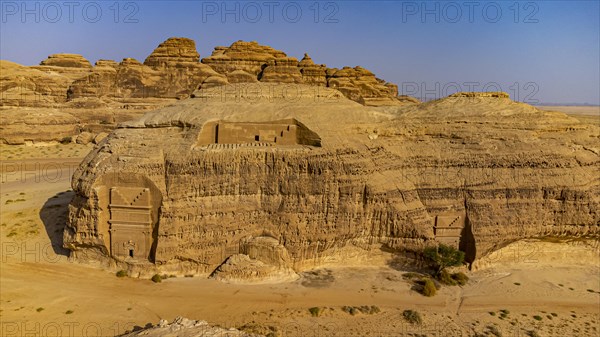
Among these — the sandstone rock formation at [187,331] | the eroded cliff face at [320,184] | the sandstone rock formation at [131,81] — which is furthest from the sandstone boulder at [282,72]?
the sandstone rock formation at [187,331]

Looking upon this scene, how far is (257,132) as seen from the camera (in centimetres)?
1848

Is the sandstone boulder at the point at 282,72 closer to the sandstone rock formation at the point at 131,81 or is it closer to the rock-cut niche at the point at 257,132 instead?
the sandstone rock formation at the point at 131,81

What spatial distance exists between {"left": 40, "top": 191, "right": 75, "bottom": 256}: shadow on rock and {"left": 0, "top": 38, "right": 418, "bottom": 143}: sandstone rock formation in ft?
74.1

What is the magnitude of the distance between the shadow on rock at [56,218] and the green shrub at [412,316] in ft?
51.5

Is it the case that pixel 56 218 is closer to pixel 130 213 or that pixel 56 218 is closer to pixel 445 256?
pixel 130 213

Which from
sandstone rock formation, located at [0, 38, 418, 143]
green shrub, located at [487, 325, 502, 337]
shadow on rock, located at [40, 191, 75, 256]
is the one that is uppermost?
sandstone rock formation, located at [0, 38, 418, 143]

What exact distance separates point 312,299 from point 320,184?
4.93m

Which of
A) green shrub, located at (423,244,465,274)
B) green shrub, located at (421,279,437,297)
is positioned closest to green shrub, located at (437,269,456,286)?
green shrub, located at (423,244,465,274)

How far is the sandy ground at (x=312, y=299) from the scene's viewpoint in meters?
13.6

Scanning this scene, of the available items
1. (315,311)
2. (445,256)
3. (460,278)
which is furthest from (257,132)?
(460,278)

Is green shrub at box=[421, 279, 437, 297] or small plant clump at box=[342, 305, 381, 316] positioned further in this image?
green shrub at box=[421, 279, 437, 297]

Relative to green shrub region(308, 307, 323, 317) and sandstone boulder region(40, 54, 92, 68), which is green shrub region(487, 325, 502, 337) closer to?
green shrub region(308, 307, 323, 317)

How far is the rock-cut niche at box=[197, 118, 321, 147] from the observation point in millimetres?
18391

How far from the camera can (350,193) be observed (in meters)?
17.1
